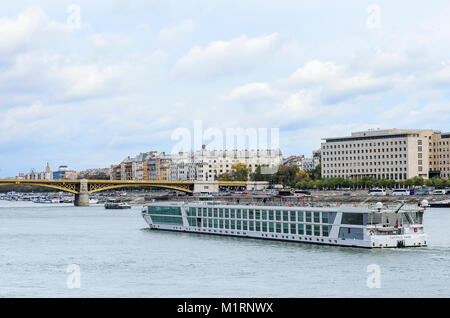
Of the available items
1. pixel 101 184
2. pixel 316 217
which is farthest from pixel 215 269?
pixel 101 184

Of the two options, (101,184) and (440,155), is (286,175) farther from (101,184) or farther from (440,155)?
(101,184)

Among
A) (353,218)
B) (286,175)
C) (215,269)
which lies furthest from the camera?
(286,175)

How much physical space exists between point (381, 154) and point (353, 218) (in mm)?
120640

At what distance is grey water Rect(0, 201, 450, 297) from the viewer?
3070cm

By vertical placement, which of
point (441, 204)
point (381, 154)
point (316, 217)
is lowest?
point (441, 204)

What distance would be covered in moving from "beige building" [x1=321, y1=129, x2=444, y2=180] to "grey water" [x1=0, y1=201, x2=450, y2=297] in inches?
4164

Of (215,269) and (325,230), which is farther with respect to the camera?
(325,230)

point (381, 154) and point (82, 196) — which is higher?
point (381, 154)

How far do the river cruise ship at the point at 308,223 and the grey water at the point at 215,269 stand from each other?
28.9 inches

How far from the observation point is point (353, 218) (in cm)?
4378

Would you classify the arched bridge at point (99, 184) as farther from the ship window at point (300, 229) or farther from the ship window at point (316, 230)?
the ship window at point (316, 230)

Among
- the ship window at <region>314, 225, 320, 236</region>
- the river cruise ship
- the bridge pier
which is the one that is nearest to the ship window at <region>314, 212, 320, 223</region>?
the river cruise ship
